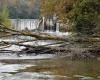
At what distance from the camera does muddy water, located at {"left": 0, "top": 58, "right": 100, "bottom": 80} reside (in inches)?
563

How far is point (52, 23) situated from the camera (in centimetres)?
5025

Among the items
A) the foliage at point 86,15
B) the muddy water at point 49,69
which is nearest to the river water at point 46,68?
the muddy water at point 49,69

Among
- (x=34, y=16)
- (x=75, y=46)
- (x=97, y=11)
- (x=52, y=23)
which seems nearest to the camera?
(x=75, y=46)

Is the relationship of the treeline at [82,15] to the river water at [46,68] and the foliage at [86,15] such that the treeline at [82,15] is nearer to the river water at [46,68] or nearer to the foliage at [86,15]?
the foliage at [86,15]

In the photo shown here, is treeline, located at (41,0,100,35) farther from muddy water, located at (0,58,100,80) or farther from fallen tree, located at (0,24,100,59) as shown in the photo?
muddy water, located at (0,58,100,80)

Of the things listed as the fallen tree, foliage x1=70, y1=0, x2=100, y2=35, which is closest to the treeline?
foliage x1=70, y1=0, x2=100, y2=35

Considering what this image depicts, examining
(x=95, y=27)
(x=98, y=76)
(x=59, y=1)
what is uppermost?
(x=59, y=1)

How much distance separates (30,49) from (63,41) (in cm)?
160

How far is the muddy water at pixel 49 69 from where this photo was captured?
→ 1430 centimetres

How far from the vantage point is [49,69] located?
15930 mm

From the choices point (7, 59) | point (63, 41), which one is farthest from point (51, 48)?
point (7, 59)

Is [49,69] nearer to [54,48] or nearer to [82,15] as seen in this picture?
[54,48]

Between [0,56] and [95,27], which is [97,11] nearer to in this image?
[95,27]

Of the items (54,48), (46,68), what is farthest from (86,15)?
(46,68)
